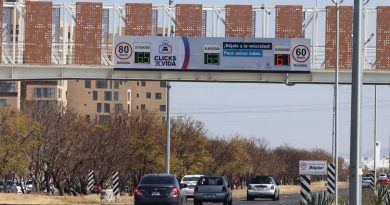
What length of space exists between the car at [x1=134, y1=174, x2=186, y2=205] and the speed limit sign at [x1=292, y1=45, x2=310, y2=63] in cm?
1278

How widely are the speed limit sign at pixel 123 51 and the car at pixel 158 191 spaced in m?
11.2

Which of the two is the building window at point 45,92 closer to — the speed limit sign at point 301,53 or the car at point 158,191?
the speed limit sign at point 301,53

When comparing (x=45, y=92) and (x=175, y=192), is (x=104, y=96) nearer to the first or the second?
(x=45, y=92)

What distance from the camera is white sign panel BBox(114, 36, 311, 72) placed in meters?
51.1

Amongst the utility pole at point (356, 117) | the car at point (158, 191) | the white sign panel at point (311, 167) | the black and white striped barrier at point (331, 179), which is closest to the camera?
the utility pole at point (356, 117)

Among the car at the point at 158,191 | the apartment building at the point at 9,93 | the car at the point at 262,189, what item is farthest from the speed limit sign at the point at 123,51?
the apartment building at the point at 9,93

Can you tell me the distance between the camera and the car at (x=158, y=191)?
4069 centimetres

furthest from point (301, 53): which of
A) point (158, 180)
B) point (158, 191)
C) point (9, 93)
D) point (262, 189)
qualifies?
point (9, 93)

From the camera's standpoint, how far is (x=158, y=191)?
40750mm

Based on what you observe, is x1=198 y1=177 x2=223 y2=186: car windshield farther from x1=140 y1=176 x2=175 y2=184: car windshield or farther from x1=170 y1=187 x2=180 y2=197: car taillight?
x1=170 y1=187 x2=180 y2=197: car taillight

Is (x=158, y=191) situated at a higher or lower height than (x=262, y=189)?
higher

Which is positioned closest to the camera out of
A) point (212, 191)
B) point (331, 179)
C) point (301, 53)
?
point (212, 191)

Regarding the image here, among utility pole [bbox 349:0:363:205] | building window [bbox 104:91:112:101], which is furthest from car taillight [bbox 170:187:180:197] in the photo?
building window [bbox 104:91:112:101]

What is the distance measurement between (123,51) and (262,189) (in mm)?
20566
